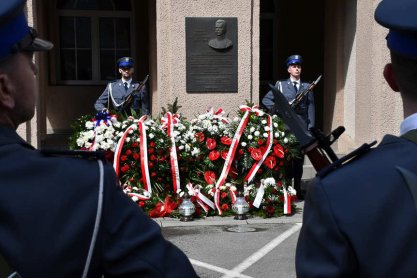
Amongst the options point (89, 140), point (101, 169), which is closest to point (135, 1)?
point (89, 140)

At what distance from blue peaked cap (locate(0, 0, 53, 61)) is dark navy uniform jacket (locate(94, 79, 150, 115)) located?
7406mm

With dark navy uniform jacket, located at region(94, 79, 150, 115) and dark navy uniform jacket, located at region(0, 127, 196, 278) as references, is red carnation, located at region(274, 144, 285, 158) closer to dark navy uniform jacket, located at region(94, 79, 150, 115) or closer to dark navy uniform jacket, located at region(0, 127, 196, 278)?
dark navy uniform jacket, located at region(94, 79, 150, 115)

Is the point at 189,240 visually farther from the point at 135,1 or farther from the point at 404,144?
the point at 135,1

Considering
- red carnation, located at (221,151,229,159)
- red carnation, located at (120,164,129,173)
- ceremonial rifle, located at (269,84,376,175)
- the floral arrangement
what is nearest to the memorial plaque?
the floral arrangement

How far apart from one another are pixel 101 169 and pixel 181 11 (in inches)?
307

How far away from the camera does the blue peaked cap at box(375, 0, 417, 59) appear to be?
1540 millimetres

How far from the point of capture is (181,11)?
9031 millimetres

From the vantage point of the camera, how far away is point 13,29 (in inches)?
59.0

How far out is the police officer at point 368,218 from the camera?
1445 mm

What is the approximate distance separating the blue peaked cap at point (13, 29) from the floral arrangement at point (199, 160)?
5.84 metres

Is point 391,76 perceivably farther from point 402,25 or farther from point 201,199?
point 201,199

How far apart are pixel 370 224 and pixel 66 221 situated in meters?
0.69

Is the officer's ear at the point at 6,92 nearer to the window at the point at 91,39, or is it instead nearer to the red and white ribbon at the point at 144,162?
the red and white ribbon at the point at 144,162

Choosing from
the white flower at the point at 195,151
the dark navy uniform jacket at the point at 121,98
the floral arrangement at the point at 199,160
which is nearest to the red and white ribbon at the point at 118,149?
the floral arrangement at the point at 199,160
